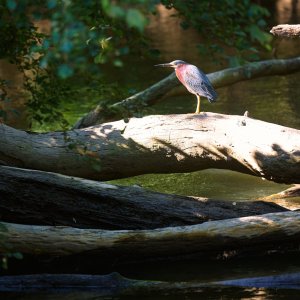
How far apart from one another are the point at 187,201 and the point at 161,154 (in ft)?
2.03

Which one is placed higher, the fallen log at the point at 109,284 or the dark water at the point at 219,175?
the dark water at the point at 219,175

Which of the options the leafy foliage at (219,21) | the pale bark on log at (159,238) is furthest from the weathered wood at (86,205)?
the leafy foliage at (219,21)

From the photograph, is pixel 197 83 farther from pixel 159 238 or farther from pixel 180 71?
pixel 159 238

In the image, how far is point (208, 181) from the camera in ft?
28.2

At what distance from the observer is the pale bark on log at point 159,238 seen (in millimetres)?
5520

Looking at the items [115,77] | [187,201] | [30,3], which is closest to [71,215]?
[187,201]

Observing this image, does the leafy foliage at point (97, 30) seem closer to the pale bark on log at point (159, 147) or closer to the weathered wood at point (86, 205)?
the weathered wood at point (86, 205)

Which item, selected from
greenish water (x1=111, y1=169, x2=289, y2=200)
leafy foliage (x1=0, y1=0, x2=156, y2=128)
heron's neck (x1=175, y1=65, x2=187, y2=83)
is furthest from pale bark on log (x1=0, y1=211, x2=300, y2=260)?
heron's neck (x1=175, y1=65, x2=187, y2=83)

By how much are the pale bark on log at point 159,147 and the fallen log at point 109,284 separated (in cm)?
98

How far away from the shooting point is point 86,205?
19.5 feet

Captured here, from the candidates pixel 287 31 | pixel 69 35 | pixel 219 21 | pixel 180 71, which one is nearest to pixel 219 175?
pixel 180 71

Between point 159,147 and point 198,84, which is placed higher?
point 198,84

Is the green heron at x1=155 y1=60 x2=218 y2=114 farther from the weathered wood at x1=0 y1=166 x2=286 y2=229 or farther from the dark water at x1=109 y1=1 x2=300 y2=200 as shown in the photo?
the weathered wood at x1=0 y1=166 x2=286 y2=229

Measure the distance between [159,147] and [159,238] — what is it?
1.16 m
